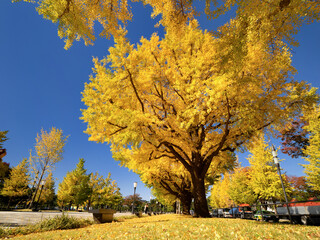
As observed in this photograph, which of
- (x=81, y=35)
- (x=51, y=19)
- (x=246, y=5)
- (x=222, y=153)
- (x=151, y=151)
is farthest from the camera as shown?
(x=222, y=153)

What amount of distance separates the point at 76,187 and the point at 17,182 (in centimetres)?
977

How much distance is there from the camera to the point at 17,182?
27562 mm

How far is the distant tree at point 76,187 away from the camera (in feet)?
94.9

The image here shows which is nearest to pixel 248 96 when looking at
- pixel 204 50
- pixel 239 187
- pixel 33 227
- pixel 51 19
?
pixel 204 50

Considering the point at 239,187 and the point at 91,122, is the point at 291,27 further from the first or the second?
the point at 239,187

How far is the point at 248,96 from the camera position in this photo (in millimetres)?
6188

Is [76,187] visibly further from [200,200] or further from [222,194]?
[222,194]

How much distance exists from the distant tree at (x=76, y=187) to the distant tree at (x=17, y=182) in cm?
566

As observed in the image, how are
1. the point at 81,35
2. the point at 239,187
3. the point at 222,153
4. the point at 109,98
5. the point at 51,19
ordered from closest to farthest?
the point at 51,19 < the point at 81,35 < the point at 109,98 < the point at 222,153 < the point at 239,187

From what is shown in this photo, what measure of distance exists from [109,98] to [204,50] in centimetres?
495

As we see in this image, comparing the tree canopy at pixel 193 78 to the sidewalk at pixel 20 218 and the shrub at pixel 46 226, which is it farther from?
the sidewalk at pixel 20 218

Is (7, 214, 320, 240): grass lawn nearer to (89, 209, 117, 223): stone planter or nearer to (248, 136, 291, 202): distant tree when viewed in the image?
(89, 209, 117, 223): stone planter

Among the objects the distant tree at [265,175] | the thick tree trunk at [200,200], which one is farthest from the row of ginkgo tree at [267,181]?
the thick tree trunk at [200,200]

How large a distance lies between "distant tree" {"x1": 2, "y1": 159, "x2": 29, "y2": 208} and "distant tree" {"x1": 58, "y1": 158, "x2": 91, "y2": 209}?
5.66 metres
